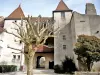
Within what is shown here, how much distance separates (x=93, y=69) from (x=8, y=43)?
17.5m

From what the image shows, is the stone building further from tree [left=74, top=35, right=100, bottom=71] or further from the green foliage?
tree [left=74, top=35, right=100, bottom=71]

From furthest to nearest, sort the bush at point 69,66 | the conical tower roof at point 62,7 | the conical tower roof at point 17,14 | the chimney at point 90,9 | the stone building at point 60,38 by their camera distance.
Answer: the conical tower roof at point 17,14
the conical tower roof at point 62,7
the chimney at point 90,9
the stone building at point 60,38
the bush at point 69,66

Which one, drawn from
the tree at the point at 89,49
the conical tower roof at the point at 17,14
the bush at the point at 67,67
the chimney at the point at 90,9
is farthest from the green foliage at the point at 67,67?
the conical tower roof at the point at 17,14

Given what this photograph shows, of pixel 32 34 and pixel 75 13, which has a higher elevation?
pixel 75 13

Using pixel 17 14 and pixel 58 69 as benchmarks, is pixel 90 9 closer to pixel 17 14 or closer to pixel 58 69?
pixel 58 69

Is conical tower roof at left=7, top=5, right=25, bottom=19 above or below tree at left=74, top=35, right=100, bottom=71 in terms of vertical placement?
above

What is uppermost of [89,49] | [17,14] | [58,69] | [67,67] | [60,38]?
[17,14]

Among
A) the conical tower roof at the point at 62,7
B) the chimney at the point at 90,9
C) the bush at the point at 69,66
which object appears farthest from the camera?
the conical tower roof at the point at 62,7

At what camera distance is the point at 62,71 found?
2383cm

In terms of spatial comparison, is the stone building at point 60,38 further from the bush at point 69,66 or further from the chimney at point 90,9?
the bush at point 69,66

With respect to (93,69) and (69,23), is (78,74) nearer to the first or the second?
(93,69)

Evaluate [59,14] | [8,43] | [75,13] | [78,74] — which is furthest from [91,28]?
[8,43]

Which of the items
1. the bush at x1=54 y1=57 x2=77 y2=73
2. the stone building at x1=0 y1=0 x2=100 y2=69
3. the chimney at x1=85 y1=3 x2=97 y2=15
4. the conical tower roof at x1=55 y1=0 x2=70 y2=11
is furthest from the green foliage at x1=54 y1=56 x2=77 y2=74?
the conical tower roof at x1=55 y1=0 x2=70 y2=11

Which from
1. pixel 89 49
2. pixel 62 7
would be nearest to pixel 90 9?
pixel 62 7
